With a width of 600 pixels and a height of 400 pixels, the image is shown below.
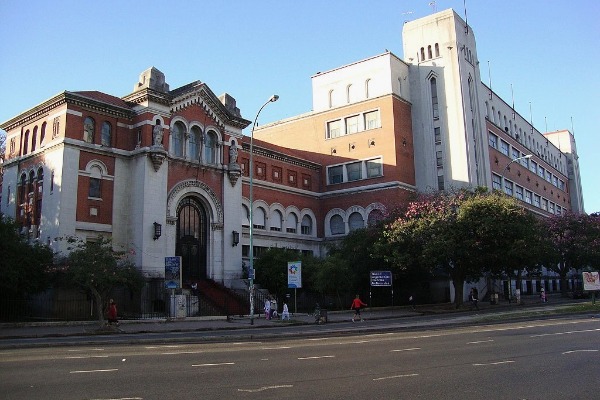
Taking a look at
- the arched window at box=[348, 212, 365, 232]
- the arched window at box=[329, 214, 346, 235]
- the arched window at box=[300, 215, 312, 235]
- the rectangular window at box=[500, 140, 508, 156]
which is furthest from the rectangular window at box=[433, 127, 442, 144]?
the arched window at box=[300, 215, 312, 235]

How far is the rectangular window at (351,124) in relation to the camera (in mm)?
57125

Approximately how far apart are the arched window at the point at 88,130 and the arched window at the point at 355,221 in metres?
27.0

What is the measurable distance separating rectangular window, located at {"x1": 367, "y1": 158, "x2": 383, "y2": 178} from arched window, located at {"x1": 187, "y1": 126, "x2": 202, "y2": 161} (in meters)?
20.1

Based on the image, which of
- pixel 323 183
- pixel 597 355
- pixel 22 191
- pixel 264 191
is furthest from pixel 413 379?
pixel 323 183

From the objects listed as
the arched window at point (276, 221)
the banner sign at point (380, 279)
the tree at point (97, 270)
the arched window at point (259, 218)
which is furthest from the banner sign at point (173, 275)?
the arched window at point (276, 221)

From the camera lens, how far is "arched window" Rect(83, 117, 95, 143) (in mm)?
35519

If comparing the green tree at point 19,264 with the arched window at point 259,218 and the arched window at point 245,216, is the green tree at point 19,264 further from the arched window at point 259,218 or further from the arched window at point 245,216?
the arched window at point 259,218

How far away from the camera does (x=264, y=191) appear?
162ft

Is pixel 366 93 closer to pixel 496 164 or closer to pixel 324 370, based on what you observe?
pixel 496 164

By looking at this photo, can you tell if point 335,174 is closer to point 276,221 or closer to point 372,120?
point 372,120

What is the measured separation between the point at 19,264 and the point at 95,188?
342 inches

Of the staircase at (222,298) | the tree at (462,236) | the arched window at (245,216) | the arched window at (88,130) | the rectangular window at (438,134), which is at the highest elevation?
the rectangular window at (438,134)

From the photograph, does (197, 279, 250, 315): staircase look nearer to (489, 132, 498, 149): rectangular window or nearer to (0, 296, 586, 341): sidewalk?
(0, 296, 586, 341): sidewalk

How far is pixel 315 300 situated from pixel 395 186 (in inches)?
610
